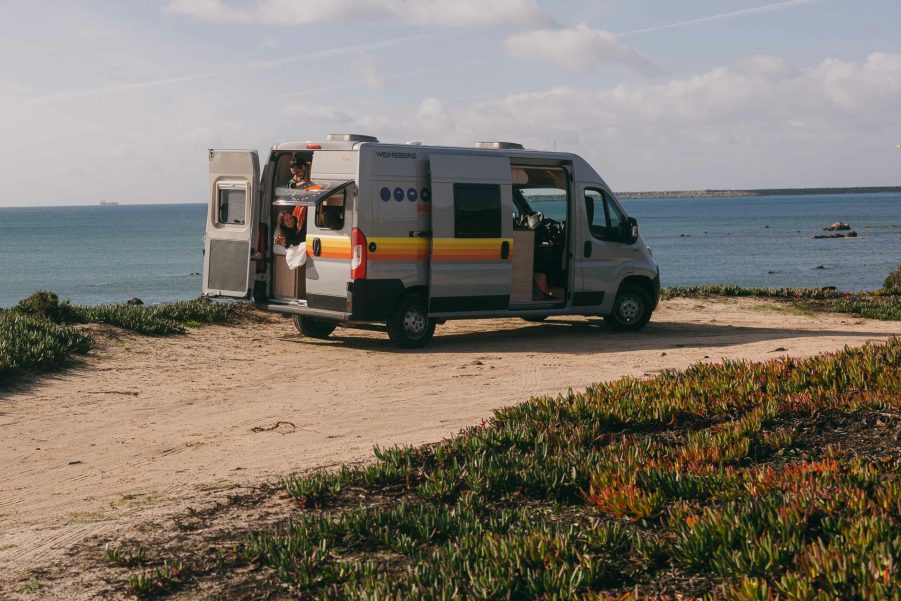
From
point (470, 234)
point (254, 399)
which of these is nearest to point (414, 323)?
point (470, 234)

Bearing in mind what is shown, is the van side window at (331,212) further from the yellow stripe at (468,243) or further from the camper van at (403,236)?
the yellow stripe at (468,243)

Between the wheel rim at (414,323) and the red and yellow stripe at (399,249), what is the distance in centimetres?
76

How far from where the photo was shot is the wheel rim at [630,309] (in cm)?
1647

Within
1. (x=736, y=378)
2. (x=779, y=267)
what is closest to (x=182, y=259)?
(x=779, y=267)

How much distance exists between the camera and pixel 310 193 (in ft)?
45.1

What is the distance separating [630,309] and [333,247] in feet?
17.1

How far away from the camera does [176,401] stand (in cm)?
1073

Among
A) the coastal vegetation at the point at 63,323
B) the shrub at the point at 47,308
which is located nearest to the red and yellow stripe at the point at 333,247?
the coastal vegetation at the point at 63,323

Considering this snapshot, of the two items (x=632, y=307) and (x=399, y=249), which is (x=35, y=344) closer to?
(x=399, y=249)

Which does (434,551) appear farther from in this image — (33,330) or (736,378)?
(33,330)

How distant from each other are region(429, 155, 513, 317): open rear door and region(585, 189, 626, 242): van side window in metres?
1.70

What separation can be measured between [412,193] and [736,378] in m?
5.73

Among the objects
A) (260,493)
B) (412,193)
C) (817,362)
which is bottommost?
(260,493)

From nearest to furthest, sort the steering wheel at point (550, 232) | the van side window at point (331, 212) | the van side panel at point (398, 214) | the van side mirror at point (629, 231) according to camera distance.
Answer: the van side panel at point (398, 214), the van side window at point (331, 212), the steering wheel at point (550, 232), the van side mirror at point (629, 231)
